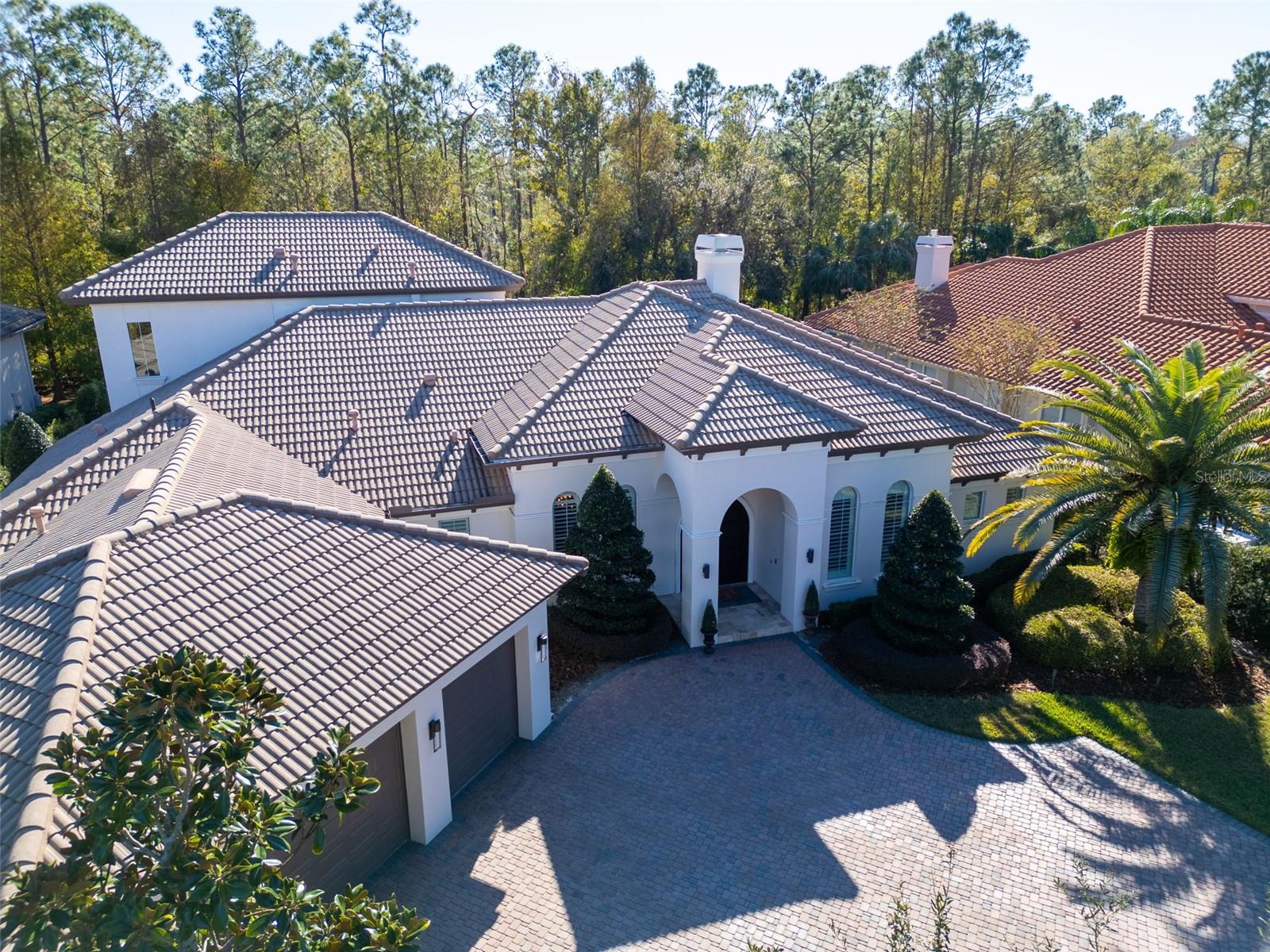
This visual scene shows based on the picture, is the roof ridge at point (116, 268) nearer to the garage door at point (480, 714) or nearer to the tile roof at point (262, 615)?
the tile roof at point (262, 615)

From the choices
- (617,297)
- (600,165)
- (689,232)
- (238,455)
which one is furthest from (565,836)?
(600,165)

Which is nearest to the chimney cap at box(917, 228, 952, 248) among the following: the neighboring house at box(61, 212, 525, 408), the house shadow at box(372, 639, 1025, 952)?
the neighboring house at box(61, 212, 525, 408)

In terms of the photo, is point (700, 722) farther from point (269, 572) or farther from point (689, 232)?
point (689, 232)

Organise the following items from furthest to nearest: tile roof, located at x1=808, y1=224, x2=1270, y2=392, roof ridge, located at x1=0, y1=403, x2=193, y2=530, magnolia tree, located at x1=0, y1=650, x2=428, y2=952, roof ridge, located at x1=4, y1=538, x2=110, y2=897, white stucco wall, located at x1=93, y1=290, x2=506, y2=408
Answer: tile roof, located at x1=808, y1=224, x2=1270, y2=392, white stucco wall, located at x1=93, y1=290, x2=506, y2=408, roof ridge, located at x1=0, y1=403, x2=193, y2=530, roof ridge, located at x1=4, y1=538, x2=110, y2=897, magnolia tree, located at x1=0, y1=650, x2=428, y2=952

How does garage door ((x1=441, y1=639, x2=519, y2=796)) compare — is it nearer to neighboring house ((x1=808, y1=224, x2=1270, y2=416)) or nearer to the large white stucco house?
the large white stucco house

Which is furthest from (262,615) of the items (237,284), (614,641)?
(237,284)

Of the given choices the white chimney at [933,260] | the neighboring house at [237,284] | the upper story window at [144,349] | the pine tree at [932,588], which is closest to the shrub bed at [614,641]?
the pine tree at [932,588]
